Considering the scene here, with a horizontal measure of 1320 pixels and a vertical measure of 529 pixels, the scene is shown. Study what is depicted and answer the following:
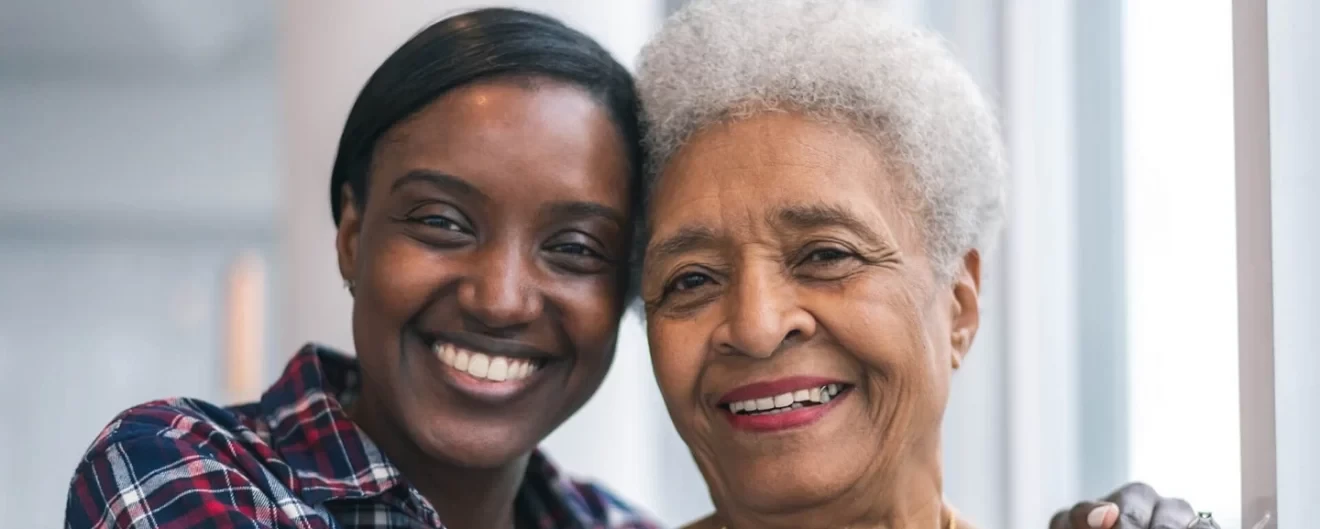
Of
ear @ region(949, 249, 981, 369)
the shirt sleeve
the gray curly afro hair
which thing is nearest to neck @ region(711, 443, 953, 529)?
ear @ region(949, 249, 981, 369)

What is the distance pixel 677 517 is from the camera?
3947mm

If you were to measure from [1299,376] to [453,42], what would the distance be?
3.64 feet

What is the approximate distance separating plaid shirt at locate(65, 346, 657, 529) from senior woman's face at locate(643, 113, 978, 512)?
0.46 m

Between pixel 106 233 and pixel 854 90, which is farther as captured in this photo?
pixel 106 233

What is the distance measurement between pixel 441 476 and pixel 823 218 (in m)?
0.74

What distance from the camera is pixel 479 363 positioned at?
172 cm

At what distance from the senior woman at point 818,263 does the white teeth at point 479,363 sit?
0.23 m

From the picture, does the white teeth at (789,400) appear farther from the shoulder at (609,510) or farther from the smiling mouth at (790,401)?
the shoulder at (609,510)

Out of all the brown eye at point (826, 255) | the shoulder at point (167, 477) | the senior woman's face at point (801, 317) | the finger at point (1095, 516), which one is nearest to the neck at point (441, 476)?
the shoulder at point (167, 477)

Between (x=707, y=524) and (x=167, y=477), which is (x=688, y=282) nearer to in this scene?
(x=707, y=524)

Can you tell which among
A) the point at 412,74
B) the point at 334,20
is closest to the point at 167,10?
the point at 334,20

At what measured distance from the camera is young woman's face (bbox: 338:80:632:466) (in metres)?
1.68

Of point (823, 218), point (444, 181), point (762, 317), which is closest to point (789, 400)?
point (762, 317)

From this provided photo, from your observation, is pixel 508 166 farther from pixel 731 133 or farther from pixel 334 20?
pixel 334 20
